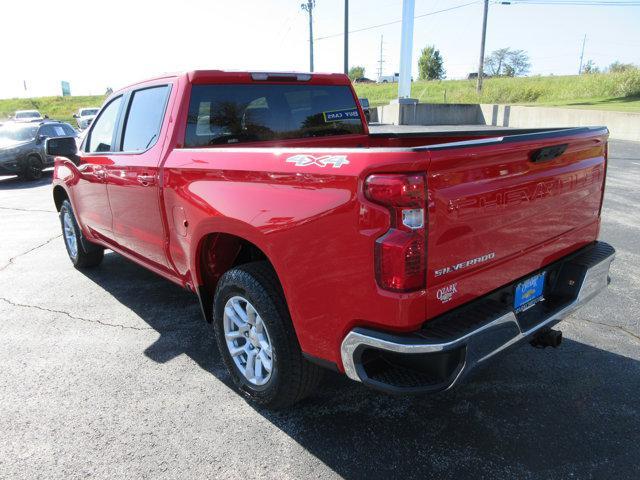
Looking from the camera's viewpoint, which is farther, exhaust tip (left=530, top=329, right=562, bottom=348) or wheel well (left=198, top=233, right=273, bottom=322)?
wheel well (left=198, top=233, right=273, bottom=322)

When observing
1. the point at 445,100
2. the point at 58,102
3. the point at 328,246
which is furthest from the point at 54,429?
the point at 58,102

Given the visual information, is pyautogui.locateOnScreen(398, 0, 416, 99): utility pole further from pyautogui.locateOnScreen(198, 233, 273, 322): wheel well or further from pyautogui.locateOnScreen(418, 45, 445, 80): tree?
pyautogui.locateOnScreen(418, 45, 445, 80): tree

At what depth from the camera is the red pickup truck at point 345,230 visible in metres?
2.03

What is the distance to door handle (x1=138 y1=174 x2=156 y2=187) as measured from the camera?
3.46 m

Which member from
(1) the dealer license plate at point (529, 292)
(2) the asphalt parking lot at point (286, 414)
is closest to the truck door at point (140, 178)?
(2) the asphalt parking lot at point (286, 414)

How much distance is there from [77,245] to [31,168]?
1030cm

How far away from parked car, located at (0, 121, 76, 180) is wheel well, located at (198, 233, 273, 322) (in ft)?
40.7

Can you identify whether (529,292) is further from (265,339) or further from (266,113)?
(266,113)

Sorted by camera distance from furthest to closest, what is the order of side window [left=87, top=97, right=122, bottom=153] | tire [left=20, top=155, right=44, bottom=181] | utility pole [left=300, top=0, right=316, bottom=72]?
utility pole [left=300, top=0, right=316, bottom=72], tire [left=20, top=155, right=44, bottom=181], side window [left=87, top=97, right=122, bottom=153]

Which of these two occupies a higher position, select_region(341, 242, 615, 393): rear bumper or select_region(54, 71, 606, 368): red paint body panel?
select_region(54, 71, 606, 368): red paint body panel

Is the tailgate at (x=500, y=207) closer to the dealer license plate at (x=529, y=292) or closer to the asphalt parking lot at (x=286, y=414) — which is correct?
the dealer license plate at (x=529, y=292)

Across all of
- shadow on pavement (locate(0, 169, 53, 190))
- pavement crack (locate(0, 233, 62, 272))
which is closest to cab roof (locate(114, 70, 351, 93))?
pavement crack (locate(0, 233, 62, 272))

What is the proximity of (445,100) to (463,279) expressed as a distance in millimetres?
43530

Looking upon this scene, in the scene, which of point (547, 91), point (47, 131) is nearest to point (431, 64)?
point (547, 91)
